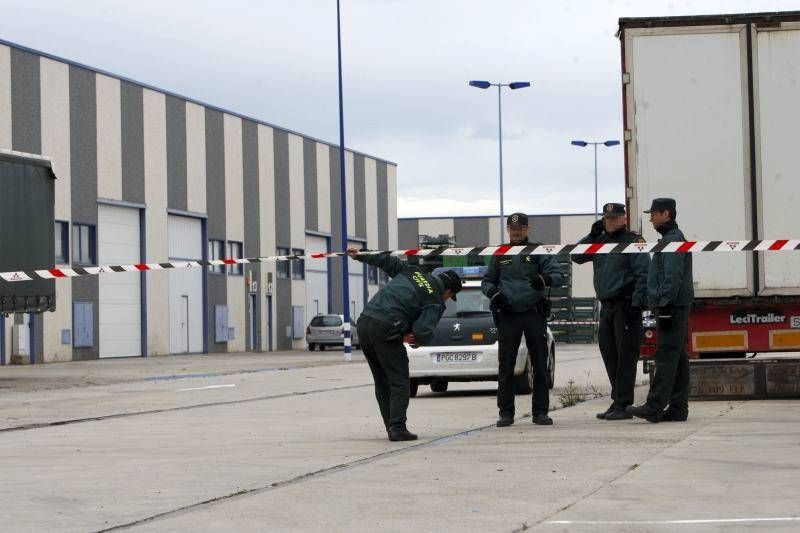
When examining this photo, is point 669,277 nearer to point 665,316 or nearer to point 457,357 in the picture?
point 665,316

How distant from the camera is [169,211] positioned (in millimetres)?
51500

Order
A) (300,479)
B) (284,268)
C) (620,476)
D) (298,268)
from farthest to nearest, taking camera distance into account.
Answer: (298,268)
(284,268)
(300,479)
(620,476)

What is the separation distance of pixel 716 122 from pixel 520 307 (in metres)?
3.48

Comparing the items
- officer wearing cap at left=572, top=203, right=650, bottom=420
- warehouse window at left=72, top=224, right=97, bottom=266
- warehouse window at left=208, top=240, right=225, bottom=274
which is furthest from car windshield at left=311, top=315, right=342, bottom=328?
officer wearing cap at left=572, top=203, right=650, bottom=420

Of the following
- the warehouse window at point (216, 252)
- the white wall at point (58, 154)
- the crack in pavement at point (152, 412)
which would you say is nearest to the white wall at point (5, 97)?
the white wall at point (58, 154)

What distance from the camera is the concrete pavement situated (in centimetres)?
745

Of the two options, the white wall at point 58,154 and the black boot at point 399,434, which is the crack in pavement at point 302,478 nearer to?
the black boot at point 399,434

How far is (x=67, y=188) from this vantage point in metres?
44.7

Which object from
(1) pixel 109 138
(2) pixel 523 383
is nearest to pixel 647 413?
(2) pixel 523 383

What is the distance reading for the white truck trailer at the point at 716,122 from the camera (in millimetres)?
15031

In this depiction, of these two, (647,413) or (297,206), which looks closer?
(647,413)

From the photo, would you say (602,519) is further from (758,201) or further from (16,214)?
(16,214)

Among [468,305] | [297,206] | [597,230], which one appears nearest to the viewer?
[597,230]

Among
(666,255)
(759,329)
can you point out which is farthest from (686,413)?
(759,329)
